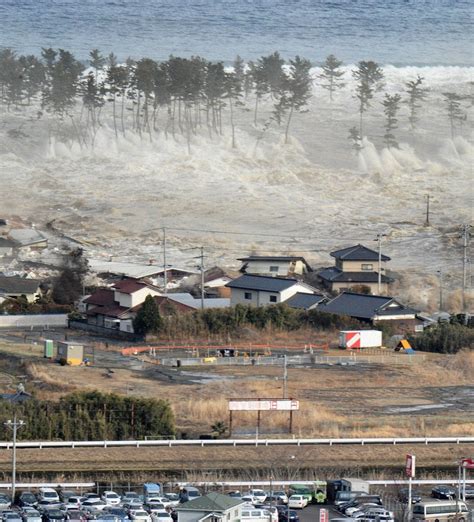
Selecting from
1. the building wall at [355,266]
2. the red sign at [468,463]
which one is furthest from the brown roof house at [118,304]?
the red sign at [468,463]

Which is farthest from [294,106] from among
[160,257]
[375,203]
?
[160,257]

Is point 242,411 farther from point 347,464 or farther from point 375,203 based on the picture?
point 375,203

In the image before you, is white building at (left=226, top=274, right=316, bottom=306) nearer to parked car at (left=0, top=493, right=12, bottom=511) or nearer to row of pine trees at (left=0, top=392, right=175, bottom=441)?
row of pine trees at (left=0, top=392, right=175, bottom=441)

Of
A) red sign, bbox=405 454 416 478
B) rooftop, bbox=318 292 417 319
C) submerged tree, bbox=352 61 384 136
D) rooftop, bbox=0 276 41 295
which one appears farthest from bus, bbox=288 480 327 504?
submerged tree, bbox=352 61 384 136

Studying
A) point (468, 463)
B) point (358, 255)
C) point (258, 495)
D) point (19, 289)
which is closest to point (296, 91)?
point (358, 255)

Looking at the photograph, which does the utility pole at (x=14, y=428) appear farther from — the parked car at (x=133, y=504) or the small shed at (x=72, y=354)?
the small shed at (x=72, y=354)

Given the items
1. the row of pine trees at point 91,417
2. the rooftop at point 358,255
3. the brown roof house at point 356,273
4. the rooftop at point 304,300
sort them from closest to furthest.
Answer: the row of pine trees at point 91,417 → the rooftop at point 304,300 → the brown roof house at point 356,273 → the rooftop at point 358,255

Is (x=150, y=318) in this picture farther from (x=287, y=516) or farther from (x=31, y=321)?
(x=287, y=516)
